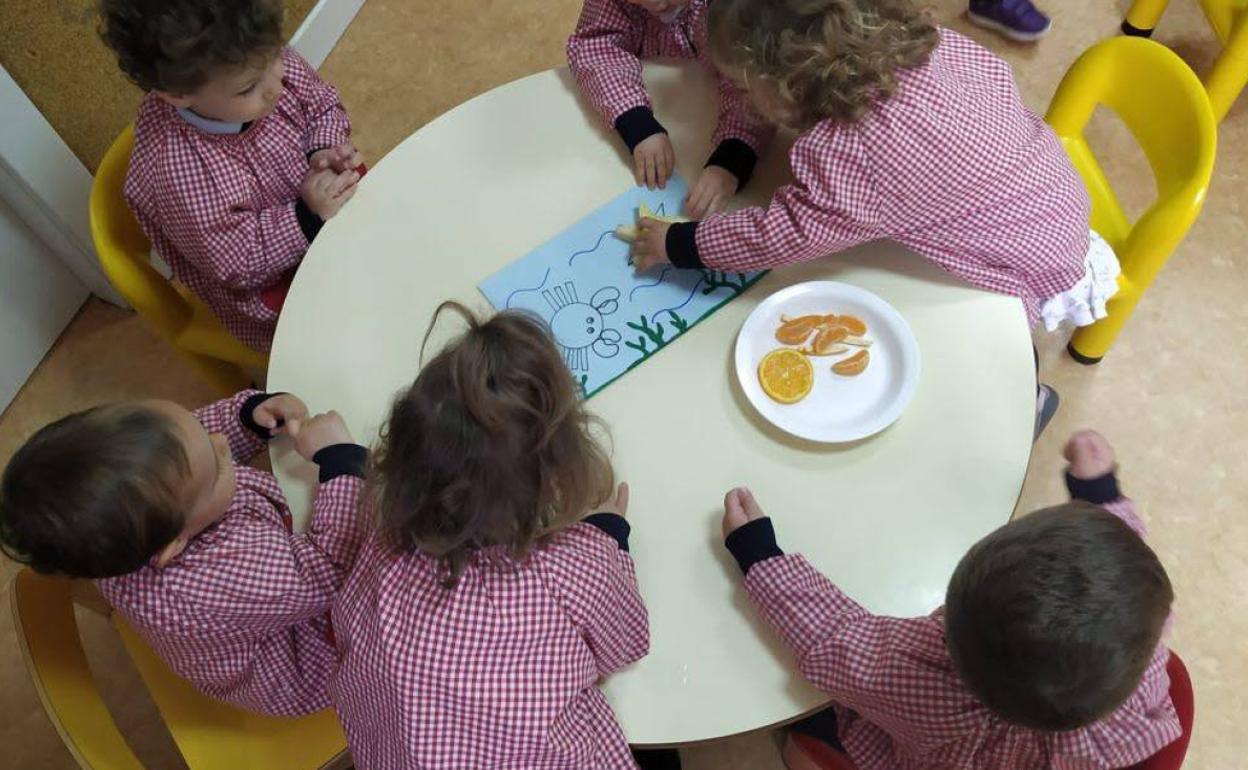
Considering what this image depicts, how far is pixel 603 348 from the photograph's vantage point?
116cm

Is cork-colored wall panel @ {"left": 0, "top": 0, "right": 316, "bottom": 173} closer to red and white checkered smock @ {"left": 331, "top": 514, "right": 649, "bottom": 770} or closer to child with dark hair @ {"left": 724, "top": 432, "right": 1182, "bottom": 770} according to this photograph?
red and white checkered smock @ {"left": 331, "top": 514, "right": 649, "bottom": 770}

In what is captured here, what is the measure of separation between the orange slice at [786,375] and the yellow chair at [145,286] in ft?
2.95

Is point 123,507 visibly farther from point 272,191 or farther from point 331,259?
point 272,191

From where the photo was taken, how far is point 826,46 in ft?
3.63

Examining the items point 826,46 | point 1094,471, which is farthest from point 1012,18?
point 1094,471

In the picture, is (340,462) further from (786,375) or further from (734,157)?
(734,157)

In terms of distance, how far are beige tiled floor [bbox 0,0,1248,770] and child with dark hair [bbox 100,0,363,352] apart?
2.35 ft

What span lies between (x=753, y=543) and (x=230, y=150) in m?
0.98

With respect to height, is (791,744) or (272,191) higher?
(272,191)

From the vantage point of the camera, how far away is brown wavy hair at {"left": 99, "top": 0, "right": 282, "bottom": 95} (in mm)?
1152

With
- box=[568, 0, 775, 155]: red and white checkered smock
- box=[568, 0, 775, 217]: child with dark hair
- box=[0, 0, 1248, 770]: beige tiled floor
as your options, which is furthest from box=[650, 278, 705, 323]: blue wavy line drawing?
box=[0, 0, 1248, 770]: beige tiled floor

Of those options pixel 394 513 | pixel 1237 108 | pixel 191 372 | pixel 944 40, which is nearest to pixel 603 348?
pixel 394 513

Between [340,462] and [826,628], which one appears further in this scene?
[340,462]

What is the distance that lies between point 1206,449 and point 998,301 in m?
0.96
